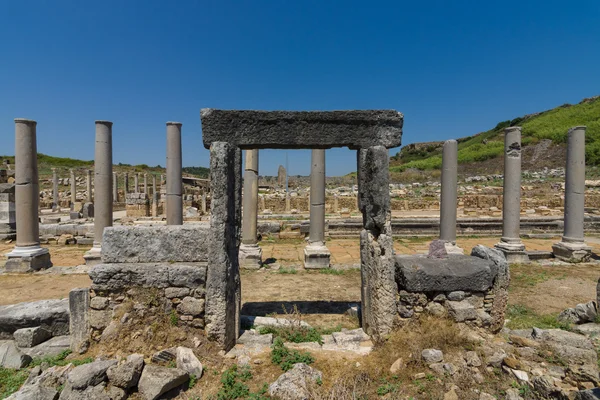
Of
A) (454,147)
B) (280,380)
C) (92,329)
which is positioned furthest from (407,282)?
(454,147)

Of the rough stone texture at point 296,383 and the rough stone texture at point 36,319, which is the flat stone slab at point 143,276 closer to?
the rough stone texture at point 36,319

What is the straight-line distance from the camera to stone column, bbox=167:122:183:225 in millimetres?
9922

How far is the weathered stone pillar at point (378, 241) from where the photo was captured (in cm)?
449

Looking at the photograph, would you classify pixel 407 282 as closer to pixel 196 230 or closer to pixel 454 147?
pixel 196 230

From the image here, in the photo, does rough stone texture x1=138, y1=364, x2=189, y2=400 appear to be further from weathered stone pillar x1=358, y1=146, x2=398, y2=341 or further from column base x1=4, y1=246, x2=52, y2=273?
column base x1=4, y1=246, x2=52, y2=273

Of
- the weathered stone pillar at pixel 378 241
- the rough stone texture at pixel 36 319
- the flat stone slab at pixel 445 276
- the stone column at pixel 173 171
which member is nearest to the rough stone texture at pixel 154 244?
the rough stone texture at pixel 36 319

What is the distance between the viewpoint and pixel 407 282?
174 inches

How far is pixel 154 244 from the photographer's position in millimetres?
4441

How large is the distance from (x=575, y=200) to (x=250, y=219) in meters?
10.4

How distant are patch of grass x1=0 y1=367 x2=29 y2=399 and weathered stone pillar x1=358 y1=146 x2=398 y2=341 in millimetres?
4540

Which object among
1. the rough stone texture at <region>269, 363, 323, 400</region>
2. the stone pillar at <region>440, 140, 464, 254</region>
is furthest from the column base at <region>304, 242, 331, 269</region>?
the rough stone texture at <region>269, 363, 323, 400</region>

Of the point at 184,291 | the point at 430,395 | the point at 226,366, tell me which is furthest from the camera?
the point at 184,291

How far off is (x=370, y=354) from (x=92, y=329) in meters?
3.86

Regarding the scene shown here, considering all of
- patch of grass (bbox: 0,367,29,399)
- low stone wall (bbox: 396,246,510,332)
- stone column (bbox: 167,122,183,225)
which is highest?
stone column (bbox: 167,122,183,225)
